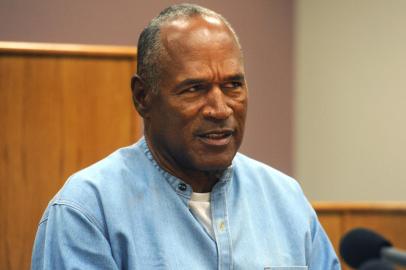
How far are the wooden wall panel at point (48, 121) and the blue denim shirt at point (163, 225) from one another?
626mm

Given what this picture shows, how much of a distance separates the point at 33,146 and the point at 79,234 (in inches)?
34.7

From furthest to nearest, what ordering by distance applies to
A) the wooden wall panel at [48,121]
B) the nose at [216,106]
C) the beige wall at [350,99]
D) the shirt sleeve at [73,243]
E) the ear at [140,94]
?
the beige wall at [350,99] < the wooden wall panel at [48,121] < the ear at [140,94] < the nose at [216,106] < the shirt sleeve at [73,243]

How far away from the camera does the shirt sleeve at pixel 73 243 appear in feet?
5.39

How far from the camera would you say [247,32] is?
13.6ft

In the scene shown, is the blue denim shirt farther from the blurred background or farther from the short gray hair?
the blurred background

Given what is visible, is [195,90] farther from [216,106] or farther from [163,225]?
[163,225]

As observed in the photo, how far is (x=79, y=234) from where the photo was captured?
1661 mm

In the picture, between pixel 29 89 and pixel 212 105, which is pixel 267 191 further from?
pixel 29 89

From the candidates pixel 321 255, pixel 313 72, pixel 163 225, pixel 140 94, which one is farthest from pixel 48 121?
pixel 313 72

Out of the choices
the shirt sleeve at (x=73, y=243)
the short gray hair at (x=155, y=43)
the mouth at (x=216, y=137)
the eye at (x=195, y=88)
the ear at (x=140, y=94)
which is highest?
the short gray hair at (x=155, y=43)

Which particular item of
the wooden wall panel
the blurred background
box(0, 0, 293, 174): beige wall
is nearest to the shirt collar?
the wooden wall panel

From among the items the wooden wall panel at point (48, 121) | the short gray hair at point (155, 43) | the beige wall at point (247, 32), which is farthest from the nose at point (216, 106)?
the beige wall at point (247, 32)

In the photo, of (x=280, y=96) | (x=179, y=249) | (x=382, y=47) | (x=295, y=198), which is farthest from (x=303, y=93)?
(x=179, y=249)

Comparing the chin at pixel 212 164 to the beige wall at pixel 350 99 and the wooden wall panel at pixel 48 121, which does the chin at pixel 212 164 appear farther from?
the beige wall at pixel 350 99
